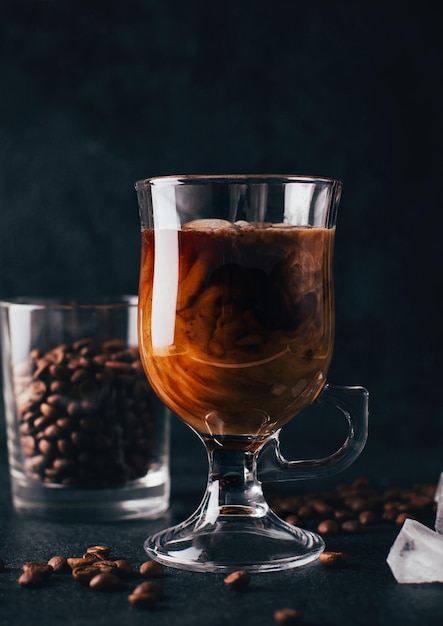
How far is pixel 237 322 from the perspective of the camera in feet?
5.61

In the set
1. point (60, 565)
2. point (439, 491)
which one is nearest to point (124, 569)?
point (60, 565)

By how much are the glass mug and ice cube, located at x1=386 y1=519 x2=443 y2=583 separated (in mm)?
176

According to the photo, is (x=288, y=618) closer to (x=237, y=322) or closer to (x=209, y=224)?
(x=237, y=322)

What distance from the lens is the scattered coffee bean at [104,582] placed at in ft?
5.33

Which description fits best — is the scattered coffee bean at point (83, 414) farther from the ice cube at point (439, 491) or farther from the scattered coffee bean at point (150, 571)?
the ice cube at point (439, 491)

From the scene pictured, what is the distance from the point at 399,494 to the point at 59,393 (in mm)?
783

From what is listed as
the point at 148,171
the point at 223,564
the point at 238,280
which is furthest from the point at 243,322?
the point at 148,171

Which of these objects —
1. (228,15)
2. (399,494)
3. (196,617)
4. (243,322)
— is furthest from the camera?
(228,15)

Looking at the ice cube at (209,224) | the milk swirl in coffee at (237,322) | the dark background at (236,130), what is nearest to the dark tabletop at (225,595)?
the milk swirl in coffee at (237,322)

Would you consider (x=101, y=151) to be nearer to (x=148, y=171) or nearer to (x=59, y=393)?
(x=148, y=171)

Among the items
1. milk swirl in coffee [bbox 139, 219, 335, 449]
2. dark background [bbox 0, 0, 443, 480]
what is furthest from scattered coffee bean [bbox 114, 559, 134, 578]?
dark background [bbox 0, 0, 443, 480]

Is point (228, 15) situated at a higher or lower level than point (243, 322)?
higher

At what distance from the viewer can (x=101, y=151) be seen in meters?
2.90

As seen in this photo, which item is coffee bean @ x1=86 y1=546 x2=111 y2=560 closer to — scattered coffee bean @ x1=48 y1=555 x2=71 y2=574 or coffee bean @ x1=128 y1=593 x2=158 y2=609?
scattered coffee bean @ x1=48 y1=555 x2=71 y2=574
